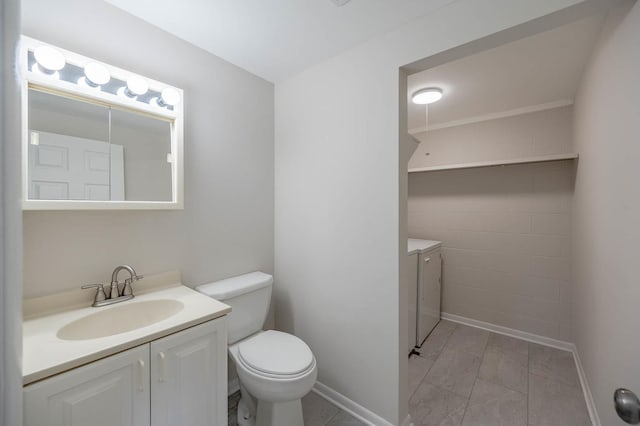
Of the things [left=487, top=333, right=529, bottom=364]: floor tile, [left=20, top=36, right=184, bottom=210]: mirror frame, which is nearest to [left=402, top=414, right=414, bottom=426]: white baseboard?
[left=487, top=333, right=529, bottom=364]: floor tile

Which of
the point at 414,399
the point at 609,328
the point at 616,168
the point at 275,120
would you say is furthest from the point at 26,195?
the point at 609,328

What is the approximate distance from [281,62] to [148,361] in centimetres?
191

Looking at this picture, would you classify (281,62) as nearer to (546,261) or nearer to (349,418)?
(349,418)

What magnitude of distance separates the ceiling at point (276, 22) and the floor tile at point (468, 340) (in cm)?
270

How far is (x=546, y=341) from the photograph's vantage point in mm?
2475

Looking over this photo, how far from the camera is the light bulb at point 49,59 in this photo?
1102mm

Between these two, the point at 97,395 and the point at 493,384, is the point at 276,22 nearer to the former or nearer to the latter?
the point at 97,395

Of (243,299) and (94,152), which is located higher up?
(94,152)

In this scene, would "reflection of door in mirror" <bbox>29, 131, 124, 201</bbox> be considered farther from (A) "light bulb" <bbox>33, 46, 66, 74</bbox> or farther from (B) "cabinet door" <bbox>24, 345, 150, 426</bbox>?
(B) "cabinet door" <bbox>24, 345, 150, 426</bbox>

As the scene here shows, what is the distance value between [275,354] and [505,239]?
2557 mm

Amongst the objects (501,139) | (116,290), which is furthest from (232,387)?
(501,139)

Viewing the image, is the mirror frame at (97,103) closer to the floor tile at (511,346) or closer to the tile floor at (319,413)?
the tile floor at (319,413)

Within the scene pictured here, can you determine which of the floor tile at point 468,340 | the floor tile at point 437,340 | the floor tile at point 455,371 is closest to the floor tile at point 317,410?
the floor tile at point 455,371

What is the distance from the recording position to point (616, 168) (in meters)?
1.24
